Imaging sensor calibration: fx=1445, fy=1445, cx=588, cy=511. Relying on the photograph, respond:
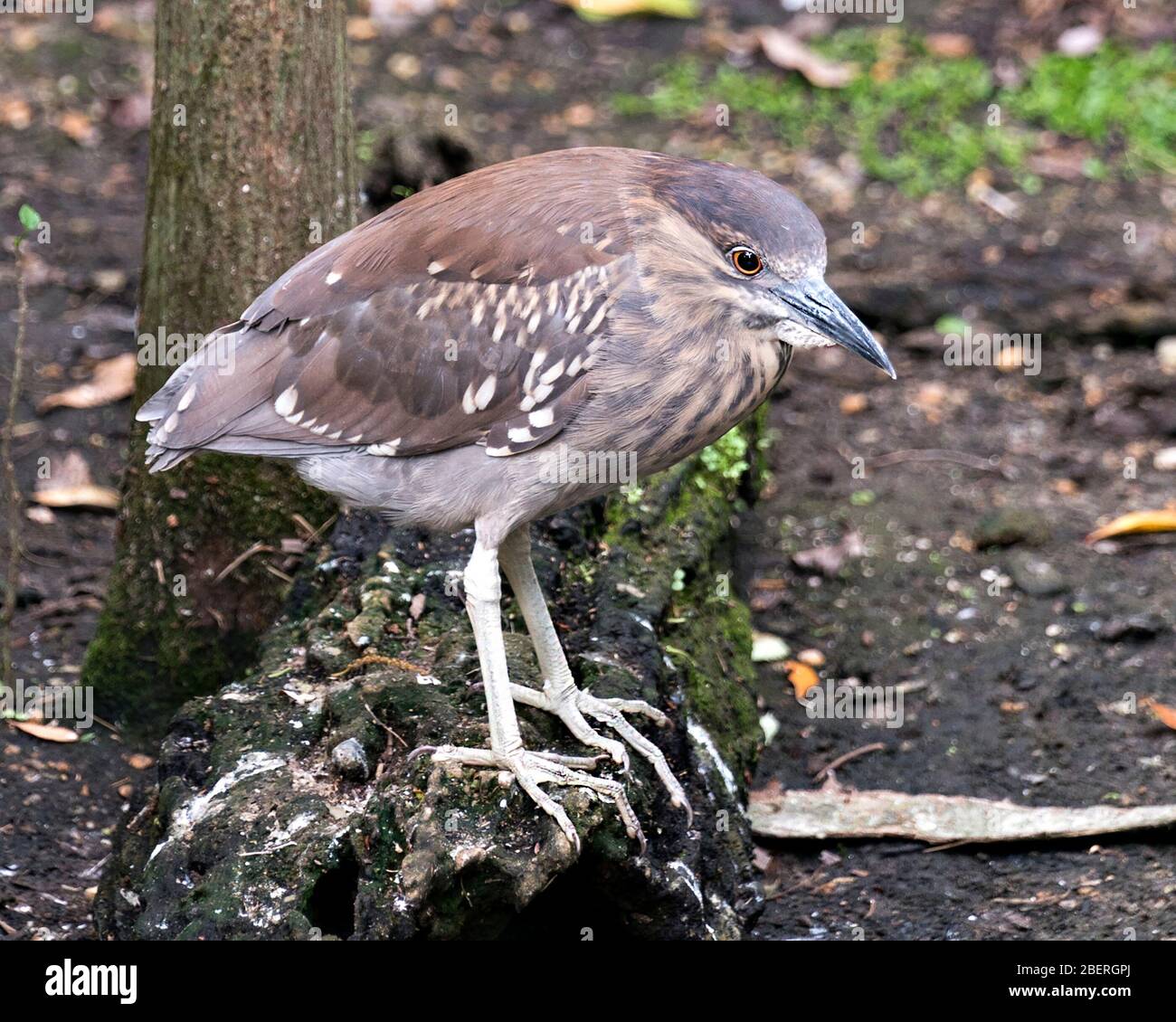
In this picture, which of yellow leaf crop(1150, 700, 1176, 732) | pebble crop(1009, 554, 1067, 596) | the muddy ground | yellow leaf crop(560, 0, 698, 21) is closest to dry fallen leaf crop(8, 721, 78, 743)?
the muddy ground

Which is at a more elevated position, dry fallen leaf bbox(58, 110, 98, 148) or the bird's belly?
dry fallen leaf bbox(58, 110, 98, 148)

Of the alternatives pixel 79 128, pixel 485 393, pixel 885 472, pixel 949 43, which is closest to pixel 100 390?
pixel 79 128

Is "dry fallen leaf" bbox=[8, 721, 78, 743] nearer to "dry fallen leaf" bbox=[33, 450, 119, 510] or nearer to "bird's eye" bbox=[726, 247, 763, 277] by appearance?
"dry fallen leaf" bbox=[33, 450, 119, 510]

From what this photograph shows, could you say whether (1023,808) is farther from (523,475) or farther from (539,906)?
(523,475)

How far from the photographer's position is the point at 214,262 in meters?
5.24

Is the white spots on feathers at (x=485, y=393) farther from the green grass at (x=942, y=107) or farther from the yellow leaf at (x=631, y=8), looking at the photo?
the yellow leaf at (x=631, y=8)

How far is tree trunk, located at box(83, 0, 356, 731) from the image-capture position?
508 centimetres

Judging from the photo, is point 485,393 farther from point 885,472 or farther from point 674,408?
point 885,472

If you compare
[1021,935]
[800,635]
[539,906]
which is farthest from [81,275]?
[1021,935]

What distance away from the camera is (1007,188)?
9.09 metres

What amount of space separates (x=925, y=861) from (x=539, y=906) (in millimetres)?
1663

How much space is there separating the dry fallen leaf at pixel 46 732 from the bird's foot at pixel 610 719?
1972 mm

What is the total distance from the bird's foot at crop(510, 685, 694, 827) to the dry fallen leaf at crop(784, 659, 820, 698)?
1628 millimetres

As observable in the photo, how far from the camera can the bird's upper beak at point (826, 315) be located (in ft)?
12.7
